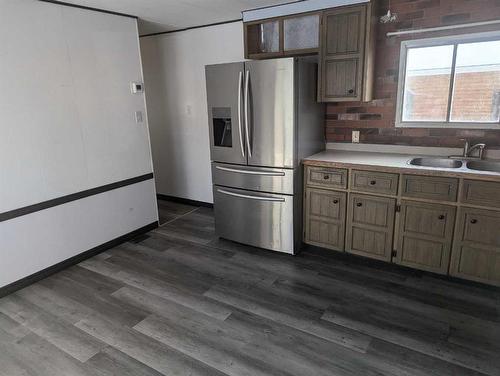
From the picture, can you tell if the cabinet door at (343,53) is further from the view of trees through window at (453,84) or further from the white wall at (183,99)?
the white wall at (183,99)

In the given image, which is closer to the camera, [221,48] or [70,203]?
[70,203]

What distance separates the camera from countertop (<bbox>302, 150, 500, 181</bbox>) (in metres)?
2.40

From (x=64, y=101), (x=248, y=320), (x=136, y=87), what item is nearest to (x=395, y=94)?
(x=248, y=320)

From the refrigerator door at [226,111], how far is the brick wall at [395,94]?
3.19 ft


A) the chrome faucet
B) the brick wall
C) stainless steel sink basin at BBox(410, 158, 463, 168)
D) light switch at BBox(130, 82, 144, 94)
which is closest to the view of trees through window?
the brick wall

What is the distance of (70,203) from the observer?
3.00 meters

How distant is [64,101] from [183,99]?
5.60ft

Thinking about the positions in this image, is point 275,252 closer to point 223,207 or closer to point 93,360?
point 223,207

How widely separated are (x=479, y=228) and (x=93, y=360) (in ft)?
8.85

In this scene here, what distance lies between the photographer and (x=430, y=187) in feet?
8.35

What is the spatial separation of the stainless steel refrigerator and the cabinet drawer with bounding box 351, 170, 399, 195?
498 millimetres

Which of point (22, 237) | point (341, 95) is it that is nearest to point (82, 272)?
point (22, 237)

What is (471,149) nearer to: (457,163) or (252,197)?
(457,163)

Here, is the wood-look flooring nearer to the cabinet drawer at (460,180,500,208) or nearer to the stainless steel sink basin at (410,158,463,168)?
the cabinet drawer at (460,180,500,208)
